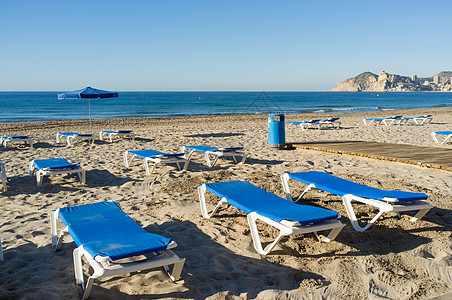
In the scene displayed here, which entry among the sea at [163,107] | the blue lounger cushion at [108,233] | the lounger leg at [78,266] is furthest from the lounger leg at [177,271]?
the sea at [163,107]

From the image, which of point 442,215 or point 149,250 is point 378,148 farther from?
point 149,250

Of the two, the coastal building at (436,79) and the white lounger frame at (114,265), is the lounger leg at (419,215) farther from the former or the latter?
the coastal building at (436,79)

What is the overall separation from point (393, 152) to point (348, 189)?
15.1 feet

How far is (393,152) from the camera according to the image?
8258 mm

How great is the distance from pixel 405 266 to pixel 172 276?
201 centimetres

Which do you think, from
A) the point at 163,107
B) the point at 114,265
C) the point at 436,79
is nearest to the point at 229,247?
the point at 114,265

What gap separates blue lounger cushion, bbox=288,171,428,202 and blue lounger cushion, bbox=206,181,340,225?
2.08 feet

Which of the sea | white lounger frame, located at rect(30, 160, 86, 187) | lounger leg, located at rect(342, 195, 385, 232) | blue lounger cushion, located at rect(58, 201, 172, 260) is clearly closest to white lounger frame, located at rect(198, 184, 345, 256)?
lounger leg, located at rect(342, 195, 385, 232)

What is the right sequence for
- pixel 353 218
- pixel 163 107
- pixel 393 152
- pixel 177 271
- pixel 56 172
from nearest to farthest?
pixel 177 271 < pixel 353 218 < pixel 56 172 < pixel 393 152 < pixel 163 107

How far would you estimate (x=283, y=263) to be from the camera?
331cm

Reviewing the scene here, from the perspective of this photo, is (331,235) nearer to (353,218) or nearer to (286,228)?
(353,218)

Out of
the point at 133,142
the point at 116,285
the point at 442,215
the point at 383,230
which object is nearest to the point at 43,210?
the point at 116,285

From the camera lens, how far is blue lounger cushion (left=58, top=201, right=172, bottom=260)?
2688mm

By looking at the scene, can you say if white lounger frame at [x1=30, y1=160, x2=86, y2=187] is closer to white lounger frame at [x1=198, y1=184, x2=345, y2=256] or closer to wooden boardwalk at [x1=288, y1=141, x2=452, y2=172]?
white lounger frame at [x1=198, y1=184, x2=345, y2=256]
